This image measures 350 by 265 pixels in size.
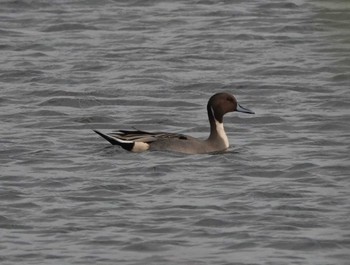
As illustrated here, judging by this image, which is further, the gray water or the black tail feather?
the black tail feather

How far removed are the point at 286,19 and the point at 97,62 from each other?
338 cm

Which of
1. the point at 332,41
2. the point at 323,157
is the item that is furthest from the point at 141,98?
the point at 332,41

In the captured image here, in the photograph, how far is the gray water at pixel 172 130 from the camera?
28.4 feet

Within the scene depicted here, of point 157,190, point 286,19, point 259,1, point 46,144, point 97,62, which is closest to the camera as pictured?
point 157,190

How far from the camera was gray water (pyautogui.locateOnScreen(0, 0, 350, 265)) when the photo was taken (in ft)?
28.4

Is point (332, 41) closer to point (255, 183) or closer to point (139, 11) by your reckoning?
point (255, 183)

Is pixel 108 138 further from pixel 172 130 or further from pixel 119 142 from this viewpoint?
pixel 172 130

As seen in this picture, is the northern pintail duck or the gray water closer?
the gray water

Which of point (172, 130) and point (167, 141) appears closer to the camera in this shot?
point (167, 141)

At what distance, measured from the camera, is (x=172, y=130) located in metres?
13.5

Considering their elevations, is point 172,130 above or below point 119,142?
below

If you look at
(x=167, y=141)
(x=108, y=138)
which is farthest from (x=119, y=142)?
(x=167, y=141)

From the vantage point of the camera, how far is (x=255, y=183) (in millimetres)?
10820

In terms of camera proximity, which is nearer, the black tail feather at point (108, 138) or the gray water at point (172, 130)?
the gray water at point (172, 130)
